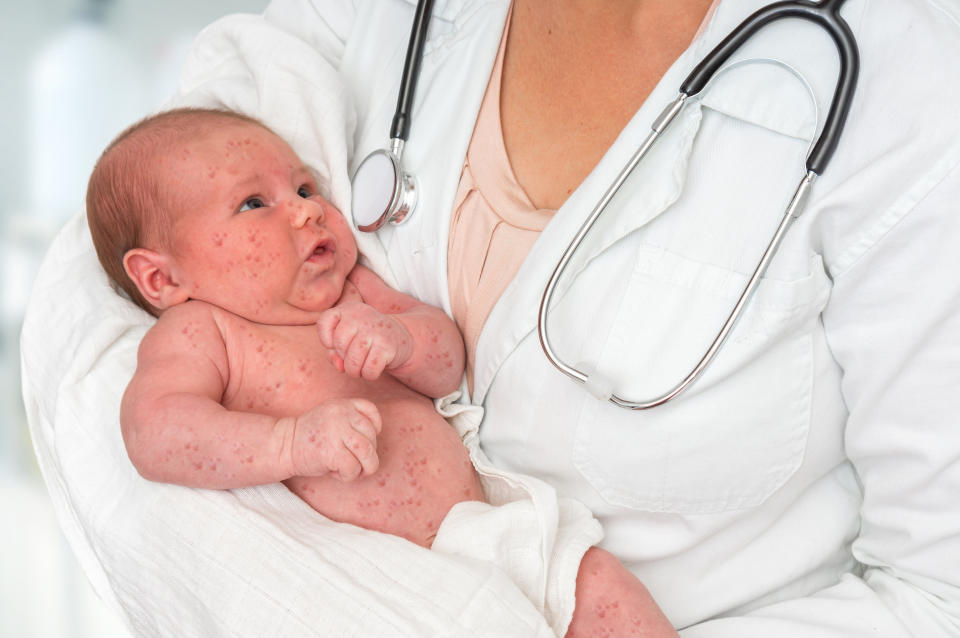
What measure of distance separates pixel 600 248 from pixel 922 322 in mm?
300

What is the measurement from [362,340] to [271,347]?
0.16 metres

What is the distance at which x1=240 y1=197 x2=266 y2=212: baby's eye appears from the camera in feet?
3.39

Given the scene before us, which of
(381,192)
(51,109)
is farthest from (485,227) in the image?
(51,109)

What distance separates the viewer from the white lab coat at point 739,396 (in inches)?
29.8

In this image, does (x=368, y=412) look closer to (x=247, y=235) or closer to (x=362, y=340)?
(x=362, y=340)

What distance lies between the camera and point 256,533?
2.73 feet

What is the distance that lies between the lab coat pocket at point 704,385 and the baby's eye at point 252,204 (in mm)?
473

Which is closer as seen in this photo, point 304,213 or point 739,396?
point 739,396

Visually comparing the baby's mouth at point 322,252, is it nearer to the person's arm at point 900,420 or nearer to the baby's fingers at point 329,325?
the baby's fingers at point 329,325

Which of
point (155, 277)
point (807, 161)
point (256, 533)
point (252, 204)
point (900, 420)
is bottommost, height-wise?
point (256, 533)

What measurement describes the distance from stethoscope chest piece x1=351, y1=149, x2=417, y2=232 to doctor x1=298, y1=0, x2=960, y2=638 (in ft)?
0.11

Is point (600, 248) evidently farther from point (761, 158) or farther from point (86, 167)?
point (86, 167)

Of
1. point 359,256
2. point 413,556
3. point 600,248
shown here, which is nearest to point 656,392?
point 600,248

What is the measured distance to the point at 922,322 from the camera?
0.75m
